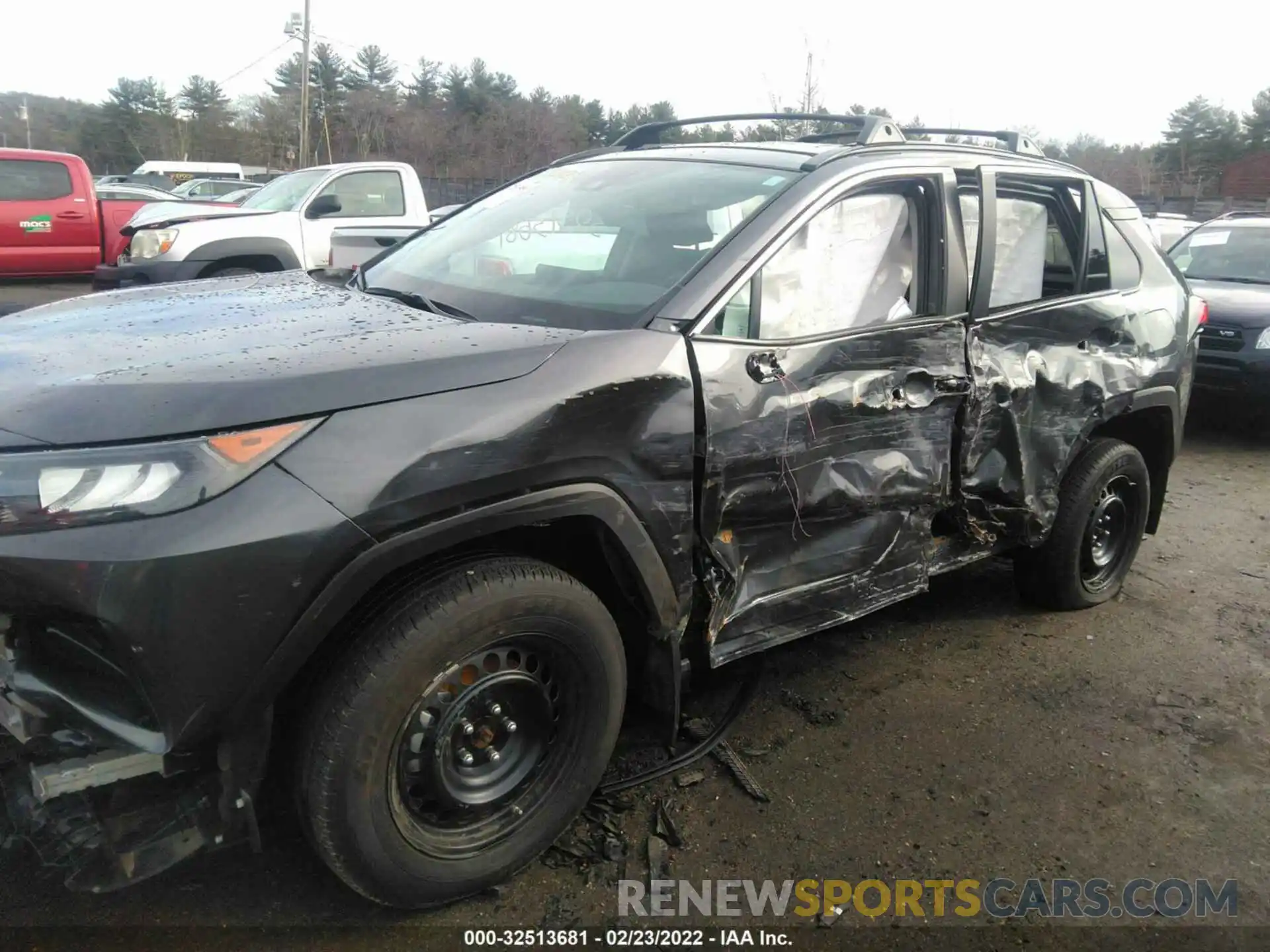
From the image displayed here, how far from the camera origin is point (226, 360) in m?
2.05

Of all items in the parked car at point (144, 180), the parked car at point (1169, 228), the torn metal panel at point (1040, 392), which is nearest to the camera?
the torn metal panel at point (1040, 392)

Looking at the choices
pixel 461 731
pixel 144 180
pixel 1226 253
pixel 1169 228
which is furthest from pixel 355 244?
pixel 144 180

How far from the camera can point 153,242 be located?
820cm

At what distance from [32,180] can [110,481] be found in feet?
39.7

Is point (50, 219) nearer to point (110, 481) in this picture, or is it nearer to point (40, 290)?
point (40, 290)

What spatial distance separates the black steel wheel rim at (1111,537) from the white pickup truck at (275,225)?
277 inches

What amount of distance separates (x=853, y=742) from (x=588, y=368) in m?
1.62

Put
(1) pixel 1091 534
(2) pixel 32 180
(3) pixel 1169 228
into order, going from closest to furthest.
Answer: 1. (1) pixel 1091 534
2. (2) pixel 32 180
3. (3) pixel 1169 228

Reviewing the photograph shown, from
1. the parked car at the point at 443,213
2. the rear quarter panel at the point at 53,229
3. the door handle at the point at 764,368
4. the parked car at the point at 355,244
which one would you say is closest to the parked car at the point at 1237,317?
the parked car at the point at 443,213

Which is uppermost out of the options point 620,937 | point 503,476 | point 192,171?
point 192,171

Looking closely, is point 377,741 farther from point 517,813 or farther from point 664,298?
point 664,298

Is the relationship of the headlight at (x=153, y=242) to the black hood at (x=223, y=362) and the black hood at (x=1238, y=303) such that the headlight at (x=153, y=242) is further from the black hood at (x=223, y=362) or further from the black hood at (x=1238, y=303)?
the black hood at (x=1238, y=303)

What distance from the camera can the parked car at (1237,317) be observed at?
7.27 m

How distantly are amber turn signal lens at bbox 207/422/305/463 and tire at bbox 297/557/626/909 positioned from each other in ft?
1.44
